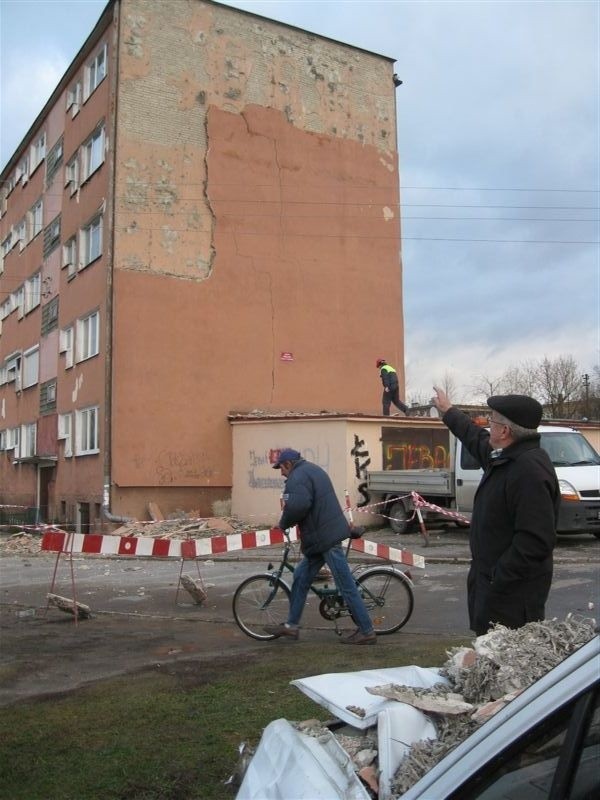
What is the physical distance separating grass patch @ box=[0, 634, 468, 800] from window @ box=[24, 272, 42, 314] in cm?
2766

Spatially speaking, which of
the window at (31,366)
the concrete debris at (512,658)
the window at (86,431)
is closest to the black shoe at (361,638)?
the concrete debris at (512,658)

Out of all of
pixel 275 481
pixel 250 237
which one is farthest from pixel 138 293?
pixel 275 481

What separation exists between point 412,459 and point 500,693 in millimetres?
18789

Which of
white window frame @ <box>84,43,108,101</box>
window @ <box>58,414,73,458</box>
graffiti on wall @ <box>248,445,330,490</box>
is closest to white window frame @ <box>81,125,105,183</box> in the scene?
white window frame @ <box>84,43,108,101</box>

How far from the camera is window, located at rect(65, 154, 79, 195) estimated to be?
2733 centimetres

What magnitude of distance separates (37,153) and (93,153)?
810cm

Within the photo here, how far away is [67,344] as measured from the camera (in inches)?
1080

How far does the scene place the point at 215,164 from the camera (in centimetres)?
2509

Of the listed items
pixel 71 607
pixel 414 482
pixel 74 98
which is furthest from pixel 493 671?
pixel 74 98

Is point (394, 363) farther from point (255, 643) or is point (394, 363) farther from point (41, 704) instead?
point (41, 704)

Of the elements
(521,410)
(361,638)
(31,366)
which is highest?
(31,366)

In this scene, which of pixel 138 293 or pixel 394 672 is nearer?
pixel 394 672

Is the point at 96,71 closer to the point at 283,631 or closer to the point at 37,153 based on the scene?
the point at 37,153

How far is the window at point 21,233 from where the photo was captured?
112 ft
